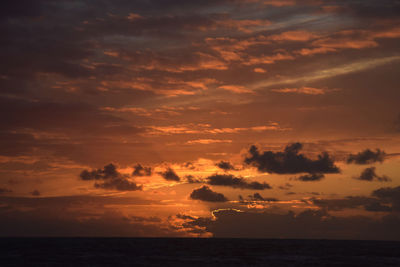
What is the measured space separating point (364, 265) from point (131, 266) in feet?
197

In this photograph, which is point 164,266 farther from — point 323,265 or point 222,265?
point 323,265

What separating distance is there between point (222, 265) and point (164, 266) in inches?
584

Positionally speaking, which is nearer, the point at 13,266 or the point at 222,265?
the point at 13,266

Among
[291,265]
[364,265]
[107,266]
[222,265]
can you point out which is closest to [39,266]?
[107,266]

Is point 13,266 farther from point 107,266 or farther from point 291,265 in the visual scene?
point 291,265

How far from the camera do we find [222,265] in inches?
4309

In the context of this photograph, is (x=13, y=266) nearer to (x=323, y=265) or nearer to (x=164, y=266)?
(x=164, y=266)

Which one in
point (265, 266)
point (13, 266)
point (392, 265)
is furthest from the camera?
point (392, 265)

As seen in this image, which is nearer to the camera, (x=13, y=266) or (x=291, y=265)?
(x=13, y=266)

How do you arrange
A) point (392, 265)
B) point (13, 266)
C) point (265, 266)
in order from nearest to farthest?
point (13, 266)
point (265, 266)
point (392, 265)

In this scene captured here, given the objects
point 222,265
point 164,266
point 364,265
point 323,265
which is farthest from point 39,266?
point 364,265

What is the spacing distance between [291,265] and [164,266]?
33.1 m

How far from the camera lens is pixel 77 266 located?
103 meters

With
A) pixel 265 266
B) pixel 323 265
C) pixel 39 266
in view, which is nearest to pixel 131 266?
pixel 39 266
